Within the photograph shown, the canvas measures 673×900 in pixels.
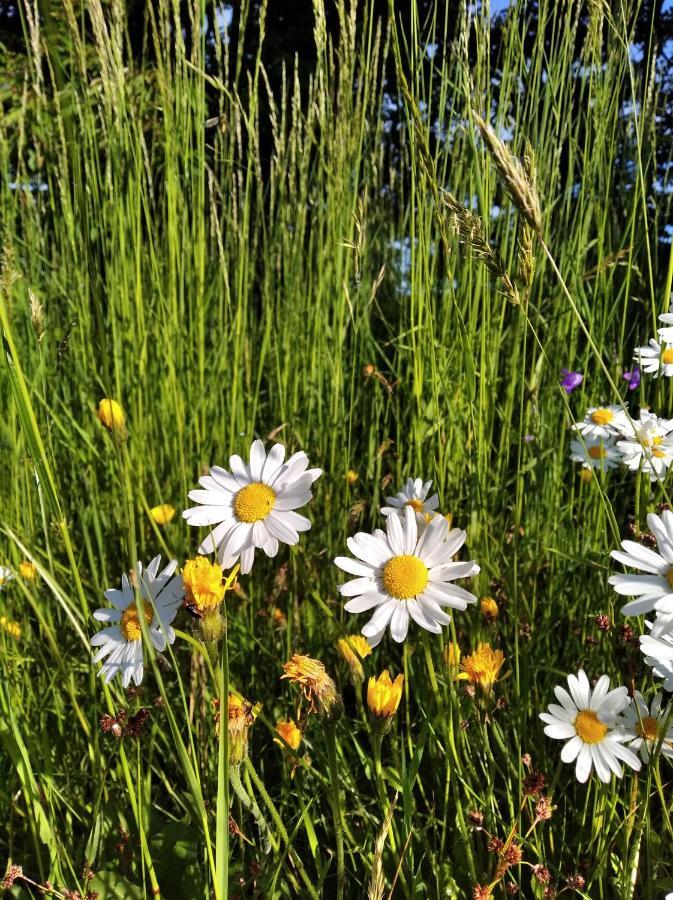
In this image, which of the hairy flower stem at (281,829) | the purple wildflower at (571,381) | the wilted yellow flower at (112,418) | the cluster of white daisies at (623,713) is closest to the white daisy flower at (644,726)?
the cluster of white daisies at (623,713)

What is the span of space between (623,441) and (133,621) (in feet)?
2.48

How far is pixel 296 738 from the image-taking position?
0.77 metres

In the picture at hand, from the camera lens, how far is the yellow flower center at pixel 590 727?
0.73m

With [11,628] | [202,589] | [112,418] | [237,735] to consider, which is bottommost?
[11,628]

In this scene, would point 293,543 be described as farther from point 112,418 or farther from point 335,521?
point 335,521

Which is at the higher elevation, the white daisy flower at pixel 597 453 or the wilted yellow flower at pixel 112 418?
the wilted yellow flower at pixel 112 418

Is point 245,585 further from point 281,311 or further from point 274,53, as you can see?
point 274,53

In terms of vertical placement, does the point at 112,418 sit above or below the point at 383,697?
above

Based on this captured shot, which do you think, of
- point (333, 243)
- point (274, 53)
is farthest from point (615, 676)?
point (274, 53)

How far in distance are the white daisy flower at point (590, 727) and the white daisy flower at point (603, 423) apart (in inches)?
19.0

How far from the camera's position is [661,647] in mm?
603

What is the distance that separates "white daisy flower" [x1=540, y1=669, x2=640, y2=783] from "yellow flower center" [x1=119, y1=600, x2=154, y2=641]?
42cm

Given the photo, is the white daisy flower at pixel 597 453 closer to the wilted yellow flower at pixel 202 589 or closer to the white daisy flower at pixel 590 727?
the white daisy flower at pixel 590 727

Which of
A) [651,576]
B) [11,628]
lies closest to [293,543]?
[651,576]
